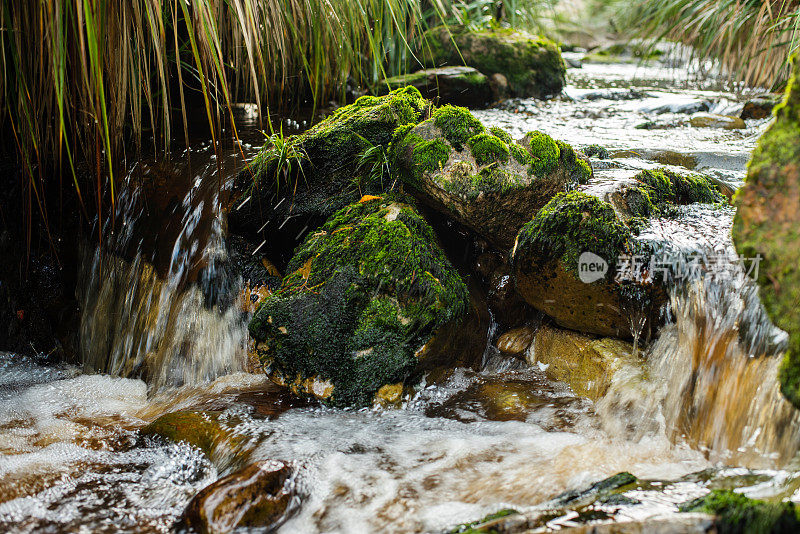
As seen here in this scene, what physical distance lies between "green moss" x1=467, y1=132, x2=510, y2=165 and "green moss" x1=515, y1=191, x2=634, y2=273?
38 cm

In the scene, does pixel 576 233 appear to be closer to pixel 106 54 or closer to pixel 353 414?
pixel 353 414

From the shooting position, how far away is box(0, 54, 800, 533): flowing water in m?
Result: 2.05

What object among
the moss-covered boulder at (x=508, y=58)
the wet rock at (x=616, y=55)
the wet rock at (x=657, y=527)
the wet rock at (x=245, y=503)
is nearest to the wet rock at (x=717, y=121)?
the moss-covered boulder at (x=508, y=58)

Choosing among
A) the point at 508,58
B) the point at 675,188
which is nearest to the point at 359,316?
the point at 675,188

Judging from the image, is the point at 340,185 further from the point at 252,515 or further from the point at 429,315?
the point at 252,515

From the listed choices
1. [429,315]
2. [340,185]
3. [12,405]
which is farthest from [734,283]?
[12,405]

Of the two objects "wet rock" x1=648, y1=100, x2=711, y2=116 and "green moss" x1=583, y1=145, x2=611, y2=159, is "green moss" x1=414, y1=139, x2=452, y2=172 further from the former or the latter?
"wet rock" x1=648, y1=100, x2=711, y2=116

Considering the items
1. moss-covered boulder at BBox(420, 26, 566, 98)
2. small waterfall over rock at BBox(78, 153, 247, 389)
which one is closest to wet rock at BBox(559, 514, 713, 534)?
small waterfall over rock at BBox(78, 153, 247, 389)

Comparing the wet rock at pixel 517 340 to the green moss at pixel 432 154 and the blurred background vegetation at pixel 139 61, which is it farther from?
the blurred background vegetation at pixel 139 61

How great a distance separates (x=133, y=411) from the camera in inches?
116

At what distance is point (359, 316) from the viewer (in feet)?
9.05

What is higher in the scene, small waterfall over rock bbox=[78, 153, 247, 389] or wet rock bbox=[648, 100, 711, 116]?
wet rock bbox=[648, 100, 711, 116]

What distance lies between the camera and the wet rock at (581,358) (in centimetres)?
278

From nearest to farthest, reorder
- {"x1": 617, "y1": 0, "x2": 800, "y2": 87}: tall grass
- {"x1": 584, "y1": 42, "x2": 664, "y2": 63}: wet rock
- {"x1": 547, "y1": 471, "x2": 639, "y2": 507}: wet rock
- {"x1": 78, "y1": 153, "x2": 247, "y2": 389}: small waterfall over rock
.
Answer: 1. {"x1": 547, "y1": 471, "x2": 639, "y2": 507}: wet rock
2. {"x1": 78, "y1": 153, "x2": 247, "y2": 389}: small waterfall over rock
3. {"x1": 617, "y1": 0, "x2": 800, "y2": 87}: tall grass
4. {"x1": 584, "y1": 42, "x2": 664, "y2": 63}: wet rock
